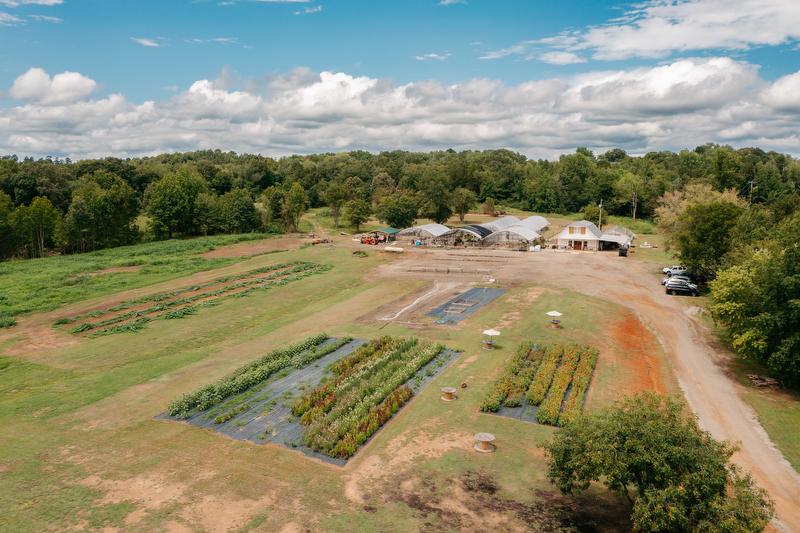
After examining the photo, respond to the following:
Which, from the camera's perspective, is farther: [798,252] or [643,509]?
[798,252]

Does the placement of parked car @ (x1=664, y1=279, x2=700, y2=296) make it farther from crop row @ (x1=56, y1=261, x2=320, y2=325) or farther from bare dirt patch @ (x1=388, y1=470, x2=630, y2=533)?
crop row @ (x1=56, y1=261, x2=320, y2=325)

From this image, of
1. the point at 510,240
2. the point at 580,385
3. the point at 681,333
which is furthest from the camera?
the point at 510,240

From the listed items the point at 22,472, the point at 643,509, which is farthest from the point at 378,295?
the point at 643,509

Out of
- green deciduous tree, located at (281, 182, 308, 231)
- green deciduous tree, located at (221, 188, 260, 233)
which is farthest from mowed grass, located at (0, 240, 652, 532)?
green deciduous tree, located at (281, 182, 308, 231)

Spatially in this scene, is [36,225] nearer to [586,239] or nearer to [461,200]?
[461,200]

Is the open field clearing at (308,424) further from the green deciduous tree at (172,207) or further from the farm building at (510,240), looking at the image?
the green deciduous tree at (172,207)

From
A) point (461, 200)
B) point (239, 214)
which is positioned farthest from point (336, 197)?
point (461, 200)

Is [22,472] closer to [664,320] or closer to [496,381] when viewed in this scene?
[496,381]
